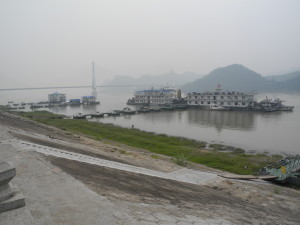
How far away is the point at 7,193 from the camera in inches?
115

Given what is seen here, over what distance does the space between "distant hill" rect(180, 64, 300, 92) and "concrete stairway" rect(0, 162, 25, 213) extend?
143m

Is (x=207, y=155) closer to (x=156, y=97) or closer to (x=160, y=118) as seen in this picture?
(x=160, y=118)

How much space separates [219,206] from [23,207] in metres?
4.02

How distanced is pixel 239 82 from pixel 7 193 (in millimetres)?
156338

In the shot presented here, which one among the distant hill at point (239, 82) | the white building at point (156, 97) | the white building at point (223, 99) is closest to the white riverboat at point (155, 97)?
the white building at point (156, 97)

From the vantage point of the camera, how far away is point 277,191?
8.30 m

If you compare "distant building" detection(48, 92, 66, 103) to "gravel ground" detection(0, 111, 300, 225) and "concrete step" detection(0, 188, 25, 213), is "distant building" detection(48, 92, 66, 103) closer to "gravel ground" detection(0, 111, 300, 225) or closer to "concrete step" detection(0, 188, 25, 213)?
"gravel ground" detection(0, 111, 300, 225)

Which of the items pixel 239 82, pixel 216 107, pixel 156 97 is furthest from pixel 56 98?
pixel 239 82

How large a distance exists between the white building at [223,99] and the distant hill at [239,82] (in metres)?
90.4

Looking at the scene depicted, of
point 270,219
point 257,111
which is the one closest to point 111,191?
point 270,219

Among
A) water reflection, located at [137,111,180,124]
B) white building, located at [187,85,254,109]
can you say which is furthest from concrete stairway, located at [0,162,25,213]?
white building, located at [187,85,254,109]

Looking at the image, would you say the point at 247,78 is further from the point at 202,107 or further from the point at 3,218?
the point at 3,218

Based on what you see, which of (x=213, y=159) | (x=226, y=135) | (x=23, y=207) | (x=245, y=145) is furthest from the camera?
(x=226, y=135)

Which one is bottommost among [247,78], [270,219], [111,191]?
[270,219]
